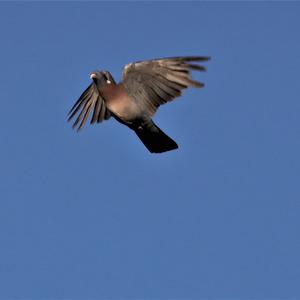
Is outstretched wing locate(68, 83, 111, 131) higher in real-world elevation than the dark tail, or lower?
higher

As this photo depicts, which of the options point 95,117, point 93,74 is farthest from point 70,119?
point 93,74

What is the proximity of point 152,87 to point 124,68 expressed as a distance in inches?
32.9

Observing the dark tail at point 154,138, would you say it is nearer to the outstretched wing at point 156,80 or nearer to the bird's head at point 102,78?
the outstretched wing at point 156,80

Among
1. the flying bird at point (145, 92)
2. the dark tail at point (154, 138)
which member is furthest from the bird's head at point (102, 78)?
the dark tail at point (154, 138)

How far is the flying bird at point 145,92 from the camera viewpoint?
73.0 ft

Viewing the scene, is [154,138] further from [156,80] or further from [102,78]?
[102,78]

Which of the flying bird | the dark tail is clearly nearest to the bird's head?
the flying bird

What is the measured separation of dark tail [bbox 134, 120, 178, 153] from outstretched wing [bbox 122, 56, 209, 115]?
358 millimetres

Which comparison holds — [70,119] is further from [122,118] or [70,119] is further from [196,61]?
[196,61]

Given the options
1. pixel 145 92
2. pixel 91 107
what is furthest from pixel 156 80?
pixel 91 107

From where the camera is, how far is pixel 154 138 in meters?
22.9

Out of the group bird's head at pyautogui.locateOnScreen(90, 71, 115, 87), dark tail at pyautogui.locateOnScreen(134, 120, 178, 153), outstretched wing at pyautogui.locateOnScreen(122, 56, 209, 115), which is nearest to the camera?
outstretched wing at pyautogui.locateOnScreen(122, 56, 209, 115)

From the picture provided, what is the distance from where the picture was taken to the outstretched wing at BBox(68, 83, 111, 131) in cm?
2519

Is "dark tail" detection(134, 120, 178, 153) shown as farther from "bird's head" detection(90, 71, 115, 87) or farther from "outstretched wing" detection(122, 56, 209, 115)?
"bird's head" detection(90, 71, 115, 87)
